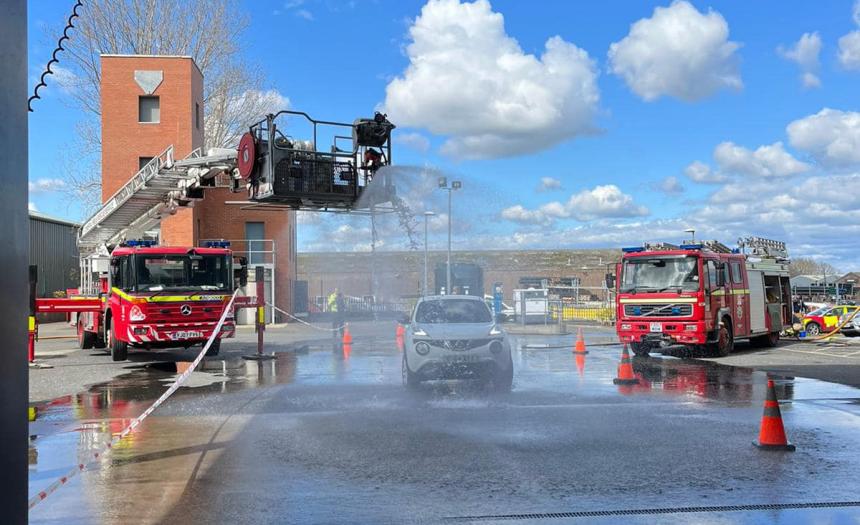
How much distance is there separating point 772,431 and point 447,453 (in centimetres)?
343

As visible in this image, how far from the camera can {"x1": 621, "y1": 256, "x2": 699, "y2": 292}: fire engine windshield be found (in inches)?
707

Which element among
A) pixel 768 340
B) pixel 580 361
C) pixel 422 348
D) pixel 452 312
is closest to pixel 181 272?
pixel 452 312

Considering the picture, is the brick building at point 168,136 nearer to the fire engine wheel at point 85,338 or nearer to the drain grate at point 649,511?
the fire engine wheel at point 85,338

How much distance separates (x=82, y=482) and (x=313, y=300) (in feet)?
142

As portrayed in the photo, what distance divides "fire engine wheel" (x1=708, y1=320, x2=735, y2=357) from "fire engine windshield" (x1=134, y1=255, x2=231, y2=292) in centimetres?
1224

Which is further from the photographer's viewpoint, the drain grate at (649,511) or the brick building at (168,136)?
the brick building at (168,136)

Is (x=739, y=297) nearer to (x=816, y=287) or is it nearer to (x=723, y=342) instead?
(x=723, y=342)

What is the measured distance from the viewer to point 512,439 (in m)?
8.31

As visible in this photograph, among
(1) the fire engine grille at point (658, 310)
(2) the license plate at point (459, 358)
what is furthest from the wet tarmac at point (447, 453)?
(1) the fire engine grille at point (658, 310)

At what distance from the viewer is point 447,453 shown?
766 cm

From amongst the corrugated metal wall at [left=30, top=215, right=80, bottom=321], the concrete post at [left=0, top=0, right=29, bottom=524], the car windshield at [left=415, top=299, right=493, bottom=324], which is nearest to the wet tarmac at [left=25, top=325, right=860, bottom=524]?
the car windshield at [left=415, top=299, right=493, bottom=324]

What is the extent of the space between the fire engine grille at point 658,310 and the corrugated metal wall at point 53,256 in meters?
35.2

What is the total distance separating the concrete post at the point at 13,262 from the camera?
2.97 meters

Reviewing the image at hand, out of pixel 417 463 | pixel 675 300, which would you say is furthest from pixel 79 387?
pixel 675 300
